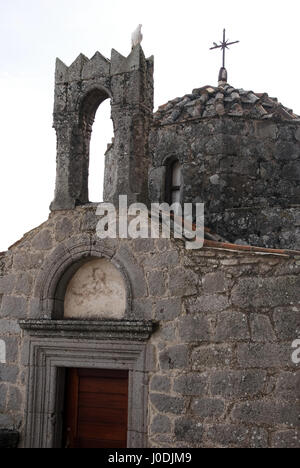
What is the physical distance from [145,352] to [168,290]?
627 millimetres

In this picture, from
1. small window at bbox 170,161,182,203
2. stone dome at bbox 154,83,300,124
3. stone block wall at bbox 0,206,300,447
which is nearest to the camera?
stone block wall at bbox 0,206,300,447

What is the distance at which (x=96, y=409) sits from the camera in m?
5.80

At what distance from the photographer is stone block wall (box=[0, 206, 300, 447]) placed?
4.76 meters

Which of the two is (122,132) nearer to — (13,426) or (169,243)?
(169,243)

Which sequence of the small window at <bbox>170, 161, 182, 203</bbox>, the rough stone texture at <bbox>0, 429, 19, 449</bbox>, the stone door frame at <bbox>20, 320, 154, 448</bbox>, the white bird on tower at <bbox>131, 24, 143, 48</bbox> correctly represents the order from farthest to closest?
1. the small window at <bbox>170, 161, 182, 203</bbox>
2. the white bird on tower at <bbox>131, 24, 143, 48</bbox>
3. the rough stone texture at <bbox>0, 429, 19, 449</bbox>
4. the stone door frame at <bbox>20, 320, 154, 448</bbox>

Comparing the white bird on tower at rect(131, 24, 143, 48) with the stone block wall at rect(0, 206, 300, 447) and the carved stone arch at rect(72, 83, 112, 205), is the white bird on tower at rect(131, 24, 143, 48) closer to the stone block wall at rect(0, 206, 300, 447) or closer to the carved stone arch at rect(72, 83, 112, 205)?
the carved stone arch at rect(72, 83, 112, 205)

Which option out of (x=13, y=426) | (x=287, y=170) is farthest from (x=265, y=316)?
(x=287, y=170)

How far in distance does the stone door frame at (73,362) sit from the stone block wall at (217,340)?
0.41 ft

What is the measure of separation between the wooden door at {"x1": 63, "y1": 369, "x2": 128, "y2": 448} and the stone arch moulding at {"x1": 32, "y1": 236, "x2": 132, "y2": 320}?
2.31ft

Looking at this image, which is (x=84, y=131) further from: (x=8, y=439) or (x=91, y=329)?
(x=8, y=439)

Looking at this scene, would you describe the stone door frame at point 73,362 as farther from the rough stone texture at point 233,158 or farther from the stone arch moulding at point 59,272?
the rough stone texture at point 233,158

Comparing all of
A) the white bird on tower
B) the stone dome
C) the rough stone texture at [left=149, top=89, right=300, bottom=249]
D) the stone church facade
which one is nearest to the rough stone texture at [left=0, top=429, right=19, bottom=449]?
the stone church facade

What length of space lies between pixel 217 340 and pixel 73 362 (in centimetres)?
160

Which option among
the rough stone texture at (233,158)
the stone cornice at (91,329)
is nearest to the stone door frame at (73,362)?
the stone cornice at (91,329)
